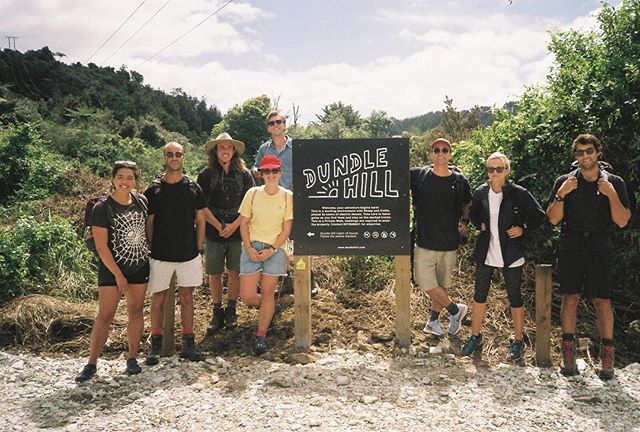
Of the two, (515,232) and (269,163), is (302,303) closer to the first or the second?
(269,163)

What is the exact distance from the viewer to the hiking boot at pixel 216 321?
228 inches

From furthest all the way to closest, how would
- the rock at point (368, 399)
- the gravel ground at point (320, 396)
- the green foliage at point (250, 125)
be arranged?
the green foliage at point (250, 125)
the rock at point (368, 399)
the gravel ground at point (320, 396)

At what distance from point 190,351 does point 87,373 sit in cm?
92

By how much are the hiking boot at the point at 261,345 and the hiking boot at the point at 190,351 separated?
0.54 metres

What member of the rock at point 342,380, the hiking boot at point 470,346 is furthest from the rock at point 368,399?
the hiking boot at point 470,346

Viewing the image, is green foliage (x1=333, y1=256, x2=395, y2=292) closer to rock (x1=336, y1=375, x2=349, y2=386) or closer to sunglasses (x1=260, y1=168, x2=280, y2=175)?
rock (x1=336, y1=375, x2=349, y2=386)

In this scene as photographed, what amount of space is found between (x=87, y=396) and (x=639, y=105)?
6.08m

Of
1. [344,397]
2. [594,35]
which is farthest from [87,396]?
[594,35]

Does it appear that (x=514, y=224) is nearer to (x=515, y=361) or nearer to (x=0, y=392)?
(x=515, y=361)

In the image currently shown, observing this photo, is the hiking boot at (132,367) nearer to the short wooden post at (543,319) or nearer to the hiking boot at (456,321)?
the hiking boot at (456,321)

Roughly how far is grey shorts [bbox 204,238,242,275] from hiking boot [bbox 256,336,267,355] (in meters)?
0.86

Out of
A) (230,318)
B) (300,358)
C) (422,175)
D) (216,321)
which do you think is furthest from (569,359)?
(216,321)

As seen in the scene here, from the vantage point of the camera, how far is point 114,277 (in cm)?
458

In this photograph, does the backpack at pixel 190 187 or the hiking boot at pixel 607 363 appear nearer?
the hiking boot at pixel 607 363
